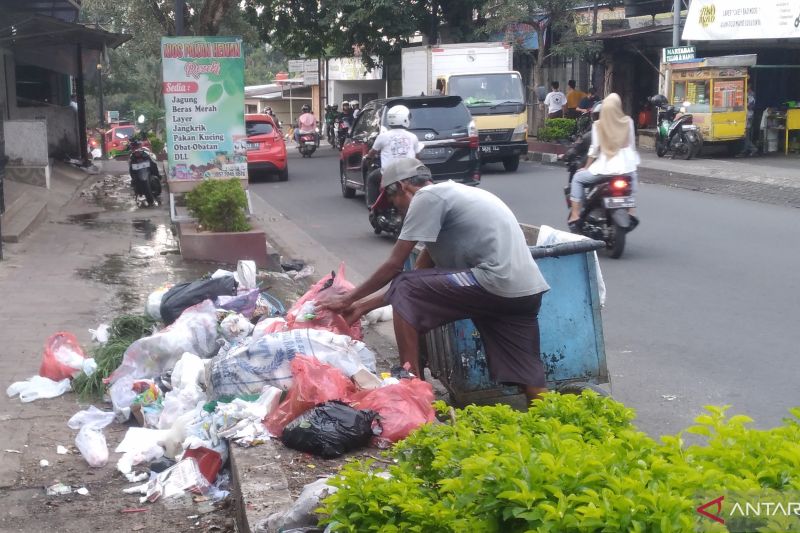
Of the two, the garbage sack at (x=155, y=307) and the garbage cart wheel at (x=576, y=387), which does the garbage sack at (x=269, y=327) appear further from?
the garbage cart wheel at (x=576, y=387)

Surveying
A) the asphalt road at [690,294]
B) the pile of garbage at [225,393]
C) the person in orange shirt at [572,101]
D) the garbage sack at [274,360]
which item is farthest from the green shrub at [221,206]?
the person in orange shirt at [572,101]

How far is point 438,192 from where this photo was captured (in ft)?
16.6

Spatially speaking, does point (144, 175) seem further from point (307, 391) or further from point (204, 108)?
point (307, 391)

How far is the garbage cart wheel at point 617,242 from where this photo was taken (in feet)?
36.2

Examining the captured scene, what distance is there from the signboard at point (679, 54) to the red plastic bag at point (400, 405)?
19.5 m

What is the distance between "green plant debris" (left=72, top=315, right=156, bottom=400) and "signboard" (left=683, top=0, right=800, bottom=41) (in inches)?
711

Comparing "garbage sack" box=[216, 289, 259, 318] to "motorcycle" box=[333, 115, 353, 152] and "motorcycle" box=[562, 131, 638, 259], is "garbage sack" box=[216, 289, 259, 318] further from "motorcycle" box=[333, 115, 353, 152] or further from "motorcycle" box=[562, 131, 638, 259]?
"motorcycle" box=[333, 115, 353, 152]

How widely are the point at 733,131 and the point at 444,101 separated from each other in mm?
8377

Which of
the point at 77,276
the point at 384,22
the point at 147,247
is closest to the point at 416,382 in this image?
the point at 77,276

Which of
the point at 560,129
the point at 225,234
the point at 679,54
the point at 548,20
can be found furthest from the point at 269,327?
the point at 548,20

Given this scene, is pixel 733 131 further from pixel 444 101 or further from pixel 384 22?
pixel 384 22

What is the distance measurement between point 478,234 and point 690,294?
16.0 feet

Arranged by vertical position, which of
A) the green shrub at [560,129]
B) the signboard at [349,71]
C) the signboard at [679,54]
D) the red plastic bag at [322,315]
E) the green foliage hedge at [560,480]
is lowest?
the red plastic bag at [322,315]

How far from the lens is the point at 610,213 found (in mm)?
11102
